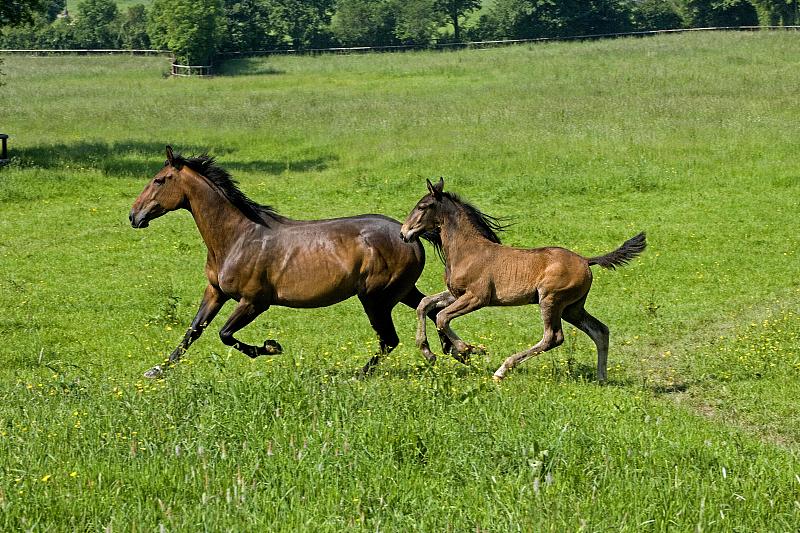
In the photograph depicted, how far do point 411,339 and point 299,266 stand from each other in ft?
11.0

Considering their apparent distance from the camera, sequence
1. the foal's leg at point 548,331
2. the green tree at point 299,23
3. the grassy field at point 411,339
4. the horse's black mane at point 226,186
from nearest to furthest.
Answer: the grassy field at point 411,339
the foal's leg at point 548,331
the horse's black mane at point 226,186
the green tree at point 299,23

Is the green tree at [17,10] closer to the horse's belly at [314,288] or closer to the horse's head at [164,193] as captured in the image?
the horse's head at [164,193]

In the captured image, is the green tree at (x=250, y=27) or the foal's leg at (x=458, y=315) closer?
the foal's leg at (x=458, y=315)

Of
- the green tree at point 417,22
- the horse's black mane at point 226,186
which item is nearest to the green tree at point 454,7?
the green tree at point 417,22

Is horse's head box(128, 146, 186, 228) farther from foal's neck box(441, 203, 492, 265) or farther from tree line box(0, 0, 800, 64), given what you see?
tree line box(0, 0, 800, 64)

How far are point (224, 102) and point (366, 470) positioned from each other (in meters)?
39.0

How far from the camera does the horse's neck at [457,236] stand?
453 inches

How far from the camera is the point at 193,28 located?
234 feet

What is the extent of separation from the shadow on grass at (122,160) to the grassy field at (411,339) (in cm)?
17

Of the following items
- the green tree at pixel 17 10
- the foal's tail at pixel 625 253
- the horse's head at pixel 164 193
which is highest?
the green tree at pixel 17 10

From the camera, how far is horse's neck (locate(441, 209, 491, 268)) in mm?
11500

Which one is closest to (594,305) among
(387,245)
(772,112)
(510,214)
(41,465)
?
(387,245)

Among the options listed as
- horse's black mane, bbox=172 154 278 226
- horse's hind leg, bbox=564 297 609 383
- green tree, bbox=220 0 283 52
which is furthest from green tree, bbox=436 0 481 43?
horse's hind leg, bbox=564 297 609 383

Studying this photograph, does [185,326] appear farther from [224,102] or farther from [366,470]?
[224,102]
